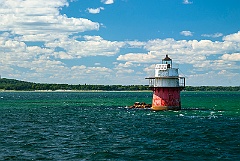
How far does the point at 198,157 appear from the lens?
27.3 meters

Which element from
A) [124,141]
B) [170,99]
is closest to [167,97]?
[170,99]

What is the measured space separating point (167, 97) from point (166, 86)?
1.74m

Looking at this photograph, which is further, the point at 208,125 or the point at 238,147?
the point at 208,125

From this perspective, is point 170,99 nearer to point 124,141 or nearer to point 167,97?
point 167,97

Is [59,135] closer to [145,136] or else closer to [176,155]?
[145,136]

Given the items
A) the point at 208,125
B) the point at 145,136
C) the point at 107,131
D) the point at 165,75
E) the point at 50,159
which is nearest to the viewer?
the point at 50,159

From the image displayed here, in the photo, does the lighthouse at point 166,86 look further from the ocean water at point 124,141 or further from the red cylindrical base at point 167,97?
the ocean water at point 124,141

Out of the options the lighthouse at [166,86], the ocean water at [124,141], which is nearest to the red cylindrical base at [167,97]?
the lighthouse at [166,86]

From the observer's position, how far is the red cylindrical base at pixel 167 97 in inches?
2410

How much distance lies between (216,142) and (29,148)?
1470 cm

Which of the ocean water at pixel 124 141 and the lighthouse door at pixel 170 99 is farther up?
→ the lighthouse door at pixel 170 99

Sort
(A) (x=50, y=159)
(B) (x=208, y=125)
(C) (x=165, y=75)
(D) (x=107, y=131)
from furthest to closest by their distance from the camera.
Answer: (C) (x=165, y=75)
(B) (x=208, y=125)
(D) (x=107, y=131)
(A) (x=50, y=159)

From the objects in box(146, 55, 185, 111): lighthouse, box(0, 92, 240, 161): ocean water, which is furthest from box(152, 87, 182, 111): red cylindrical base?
box(0, 92, 240, 161): ocean water

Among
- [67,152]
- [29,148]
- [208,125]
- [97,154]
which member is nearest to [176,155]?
[97,154]
